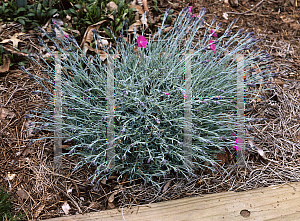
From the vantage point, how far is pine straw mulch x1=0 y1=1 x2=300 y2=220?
1.98m

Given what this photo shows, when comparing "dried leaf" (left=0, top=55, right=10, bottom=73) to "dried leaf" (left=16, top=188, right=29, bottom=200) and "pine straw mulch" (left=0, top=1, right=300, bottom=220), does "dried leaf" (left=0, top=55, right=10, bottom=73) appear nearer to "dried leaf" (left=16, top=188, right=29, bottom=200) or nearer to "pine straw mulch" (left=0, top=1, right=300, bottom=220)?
"pine straw mulch" (left=0, top=1, right=300, bottom=220)

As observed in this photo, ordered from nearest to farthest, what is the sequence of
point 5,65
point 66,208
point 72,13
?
1. point 66,208
2. point 5,65
3. point 72,13

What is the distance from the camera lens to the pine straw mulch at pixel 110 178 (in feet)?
6.48

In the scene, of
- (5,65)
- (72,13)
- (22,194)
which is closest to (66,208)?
(22,194)

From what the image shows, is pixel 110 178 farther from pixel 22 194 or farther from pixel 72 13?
pixel 72 13

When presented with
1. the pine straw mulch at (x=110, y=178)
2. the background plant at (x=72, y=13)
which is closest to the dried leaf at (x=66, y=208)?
the pine straw mulch at (x=110, y=178)

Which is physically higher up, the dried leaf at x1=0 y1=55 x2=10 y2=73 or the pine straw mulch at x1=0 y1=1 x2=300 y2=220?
the dried leaf at x1=0 y1=55 x2=10 y2=73

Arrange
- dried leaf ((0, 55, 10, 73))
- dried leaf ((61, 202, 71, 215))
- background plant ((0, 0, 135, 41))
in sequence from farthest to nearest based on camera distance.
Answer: background plant ((0, 0, 135, 41)) < dried leaf ((0, 55, 10, 73)) < dried leaf ((61, 202, 71, 215))

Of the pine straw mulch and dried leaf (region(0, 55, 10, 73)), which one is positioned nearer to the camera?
the pine straw mulch

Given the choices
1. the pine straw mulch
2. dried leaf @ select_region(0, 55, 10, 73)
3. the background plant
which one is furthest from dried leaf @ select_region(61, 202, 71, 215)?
the background plant

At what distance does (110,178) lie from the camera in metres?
2.08

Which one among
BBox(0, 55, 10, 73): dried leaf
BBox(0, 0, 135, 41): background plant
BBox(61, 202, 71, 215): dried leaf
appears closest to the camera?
BBox(61, 202, 71, 215): dried leaf

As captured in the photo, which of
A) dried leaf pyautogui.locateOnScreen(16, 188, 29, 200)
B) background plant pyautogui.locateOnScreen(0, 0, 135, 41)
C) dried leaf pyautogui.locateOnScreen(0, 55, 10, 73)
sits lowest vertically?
dried leaf pyautogui.locateOnScreen(16, 188, 29, 200)

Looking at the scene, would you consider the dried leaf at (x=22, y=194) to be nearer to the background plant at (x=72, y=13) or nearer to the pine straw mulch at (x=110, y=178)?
the pine straw mulch at (x=110, y=178)
